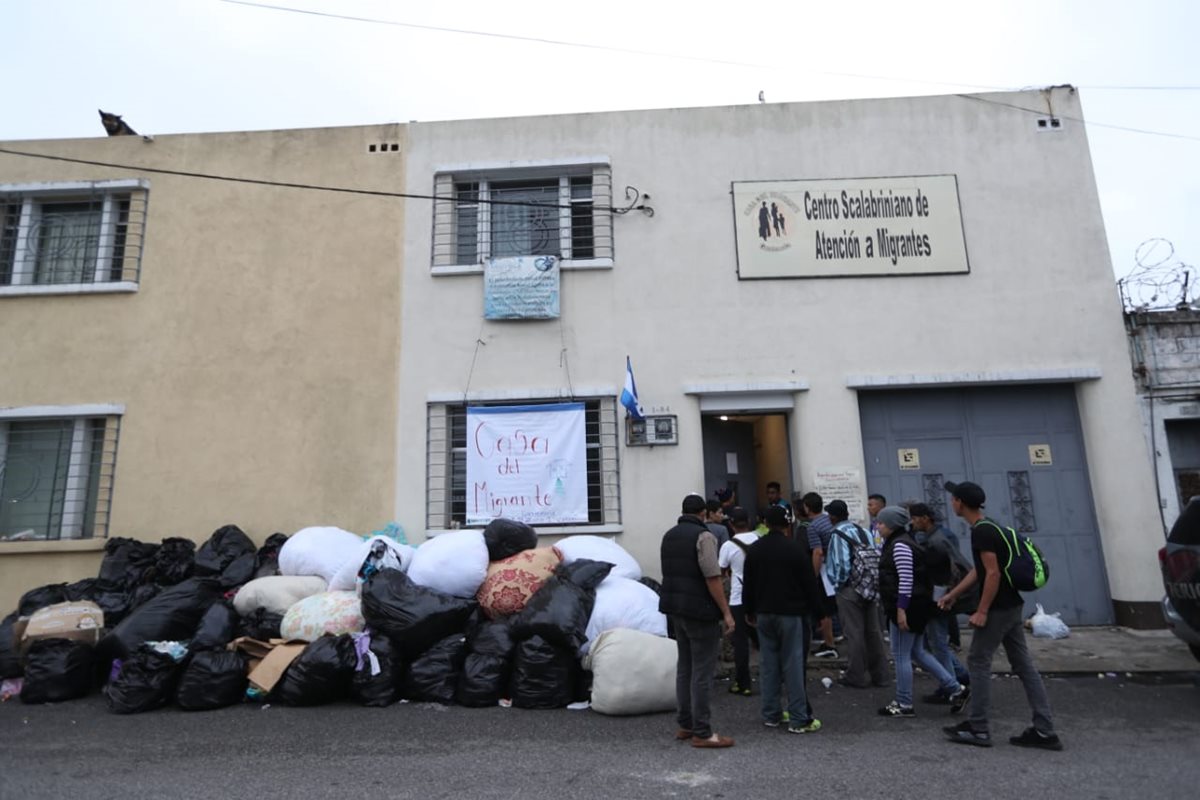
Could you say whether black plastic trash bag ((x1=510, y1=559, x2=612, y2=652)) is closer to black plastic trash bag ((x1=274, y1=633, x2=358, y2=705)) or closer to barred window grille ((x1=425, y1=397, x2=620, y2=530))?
black plastic trash bag ((x1=274, y1=633, x2=358, y2=705))

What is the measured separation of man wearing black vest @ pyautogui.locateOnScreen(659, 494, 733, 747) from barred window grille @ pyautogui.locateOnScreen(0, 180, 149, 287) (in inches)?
310

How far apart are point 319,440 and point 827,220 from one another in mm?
6502

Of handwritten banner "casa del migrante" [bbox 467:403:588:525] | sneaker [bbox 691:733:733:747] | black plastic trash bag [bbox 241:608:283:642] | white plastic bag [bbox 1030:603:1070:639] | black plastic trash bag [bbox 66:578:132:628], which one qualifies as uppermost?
handwritten banner "casa del migrante" [bbox 467:403:588:525]

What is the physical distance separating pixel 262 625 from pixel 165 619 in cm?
99

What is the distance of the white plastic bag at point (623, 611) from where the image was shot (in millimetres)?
6262

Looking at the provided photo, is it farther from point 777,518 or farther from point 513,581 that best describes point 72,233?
point 777,518

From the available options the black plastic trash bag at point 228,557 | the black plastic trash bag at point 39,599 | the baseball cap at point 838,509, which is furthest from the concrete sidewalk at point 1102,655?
the black plastic trash bag at point 39,599

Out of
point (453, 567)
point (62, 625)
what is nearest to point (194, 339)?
point (62, 625)

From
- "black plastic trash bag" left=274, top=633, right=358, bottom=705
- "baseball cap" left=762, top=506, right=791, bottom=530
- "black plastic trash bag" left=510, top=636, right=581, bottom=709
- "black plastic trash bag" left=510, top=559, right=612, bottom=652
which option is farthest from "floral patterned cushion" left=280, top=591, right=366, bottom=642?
"baseball cap" left=762, top=506, right=791, bottom=530

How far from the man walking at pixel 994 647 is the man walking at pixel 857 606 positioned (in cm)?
153

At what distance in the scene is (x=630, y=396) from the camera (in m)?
8.05

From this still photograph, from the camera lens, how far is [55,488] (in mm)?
8758

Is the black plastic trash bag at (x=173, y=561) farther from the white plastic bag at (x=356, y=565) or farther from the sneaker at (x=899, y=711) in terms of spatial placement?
the sneaker at (x=899, y=711)

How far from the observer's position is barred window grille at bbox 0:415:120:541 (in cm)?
866
